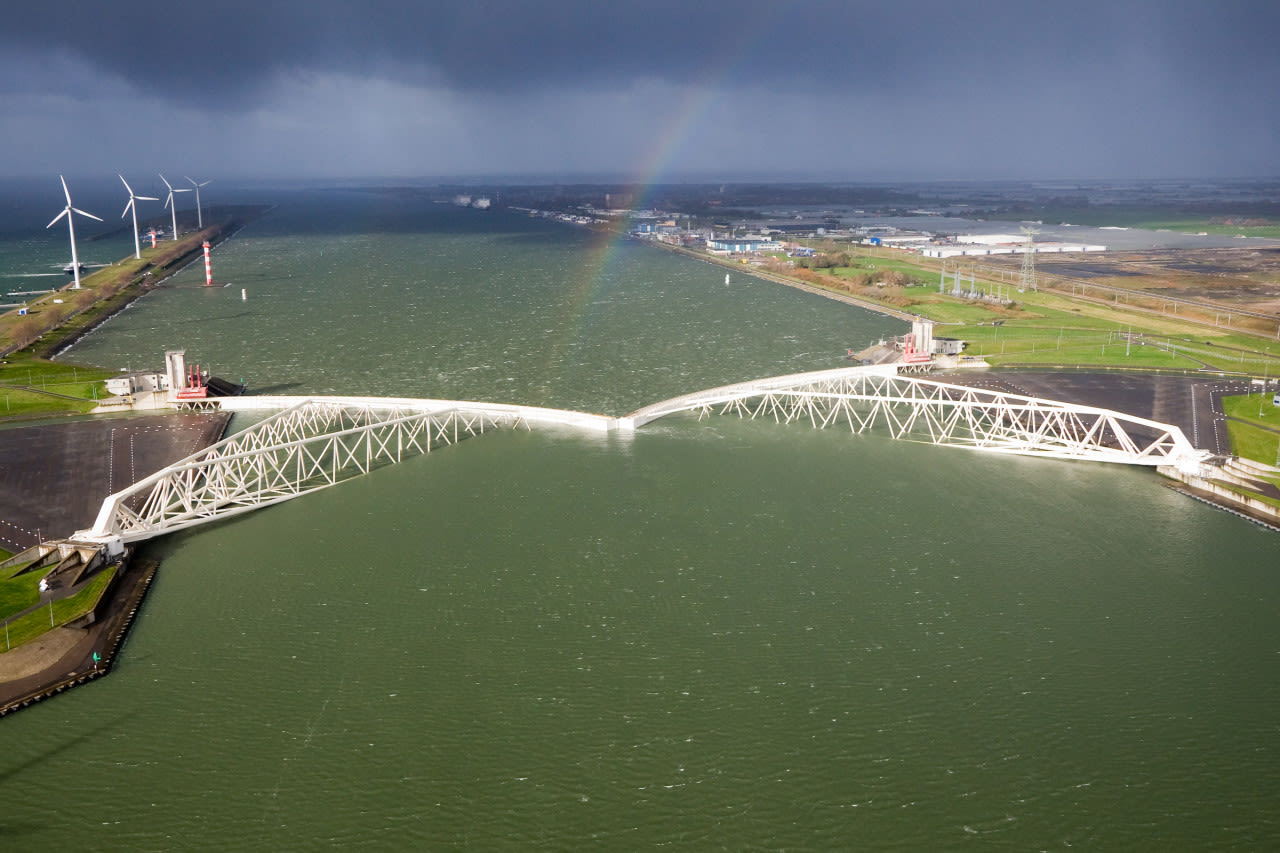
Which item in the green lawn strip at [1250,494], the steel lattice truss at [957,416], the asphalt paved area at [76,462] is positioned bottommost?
the asphalt paved area at [76,462]

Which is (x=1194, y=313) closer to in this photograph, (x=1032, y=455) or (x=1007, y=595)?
(x=1032, y=455)

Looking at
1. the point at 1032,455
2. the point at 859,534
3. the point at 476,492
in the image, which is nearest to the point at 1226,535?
the point at 1032,455

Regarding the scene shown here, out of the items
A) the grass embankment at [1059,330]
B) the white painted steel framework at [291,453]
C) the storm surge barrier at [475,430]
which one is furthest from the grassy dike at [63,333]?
the grass embankment at [1059,330]

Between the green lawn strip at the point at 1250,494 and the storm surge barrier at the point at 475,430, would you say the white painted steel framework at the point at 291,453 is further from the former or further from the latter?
the green lawn strip at the point at 1250,494

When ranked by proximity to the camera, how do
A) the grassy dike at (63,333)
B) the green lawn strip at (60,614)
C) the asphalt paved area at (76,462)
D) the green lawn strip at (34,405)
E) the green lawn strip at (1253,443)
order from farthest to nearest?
the grassy dike at (63,333)
the green lawn strip at (34,405)
the green lawn strip at (1253,443)
the asphalt paved area at (76,462)
the green lawn strip at (60,614)

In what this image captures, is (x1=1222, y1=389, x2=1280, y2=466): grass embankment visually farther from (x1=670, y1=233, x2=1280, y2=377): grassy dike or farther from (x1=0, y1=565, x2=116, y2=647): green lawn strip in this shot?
(x1=0, y1=565, x2=116, y2=647): green lawn strip

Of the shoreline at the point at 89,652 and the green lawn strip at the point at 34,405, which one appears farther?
the green lawn strip at the point at 34,405

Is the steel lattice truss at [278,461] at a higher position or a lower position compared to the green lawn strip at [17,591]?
higher
